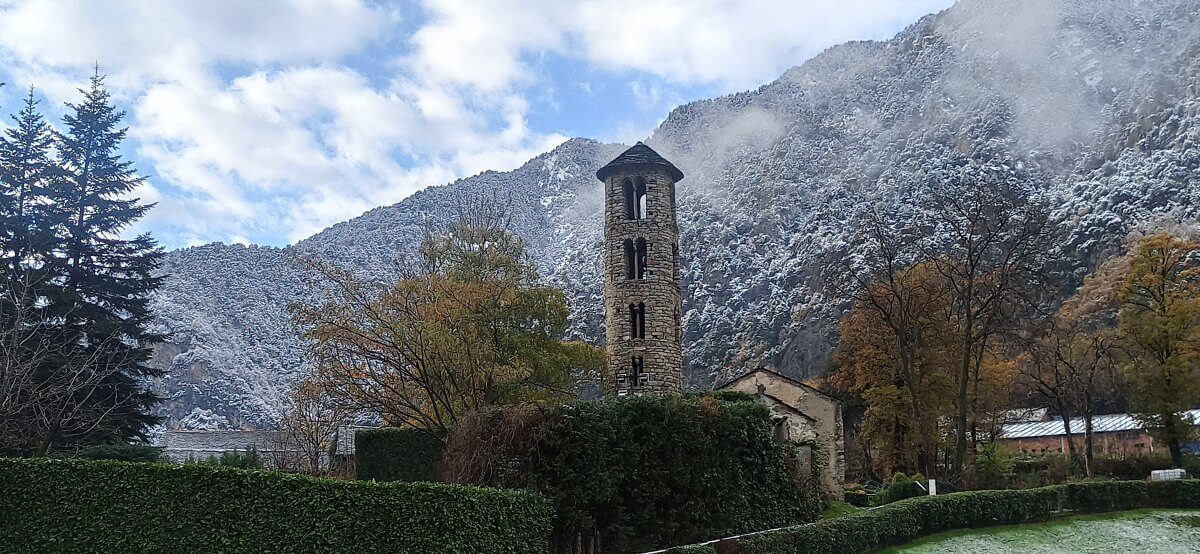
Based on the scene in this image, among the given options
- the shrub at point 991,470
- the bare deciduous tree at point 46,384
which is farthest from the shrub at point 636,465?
the shrub at point 991,470

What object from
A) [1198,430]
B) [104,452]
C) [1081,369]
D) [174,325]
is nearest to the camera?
[104,452]

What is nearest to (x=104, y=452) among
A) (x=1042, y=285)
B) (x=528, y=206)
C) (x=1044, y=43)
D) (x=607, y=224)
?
(x=607, y=224)

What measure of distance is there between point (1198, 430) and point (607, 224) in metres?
30.5

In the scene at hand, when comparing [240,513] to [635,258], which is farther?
[635,258]

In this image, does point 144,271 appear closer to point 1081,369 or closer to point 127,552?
point 127,552

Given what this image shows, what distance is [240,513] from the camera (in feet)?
44.3

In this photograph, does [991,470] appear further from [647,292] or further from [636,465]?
[636,465]

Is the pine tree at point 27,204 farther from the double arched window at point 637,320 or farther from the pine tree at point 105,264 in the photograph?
the double arched window at point 637,320

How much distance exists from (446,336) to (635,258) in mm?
14802

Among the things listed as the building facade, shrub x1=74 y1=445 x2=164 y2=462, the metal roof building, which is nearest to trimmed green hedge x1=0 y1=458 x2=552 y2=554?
shrub x1=74 y1=445 x2=164 y2=462

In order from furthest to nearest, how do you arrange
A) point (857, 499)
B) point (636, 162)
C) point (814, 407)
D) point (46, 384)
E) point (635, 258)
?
point (636, 162), point (635, 258), point (814, 407), point (857, 499), point (46, 384)

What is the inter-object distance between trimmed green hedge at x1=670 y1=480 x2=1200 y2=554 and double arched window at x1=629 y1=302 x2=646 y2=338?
13.9 meters

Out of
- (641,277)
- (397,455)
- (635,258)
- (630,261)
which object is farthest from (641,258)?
(397,455)

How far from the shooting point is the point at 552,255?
16612 cm
